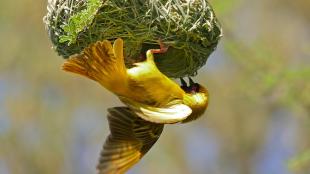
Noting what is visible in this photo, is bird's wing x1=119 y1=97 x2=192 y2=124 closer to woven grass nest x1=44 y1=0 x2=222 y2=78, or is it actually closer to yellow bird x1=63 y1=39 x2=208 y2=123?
yellow bird x1=63 y1=39 x2=208 y2=123

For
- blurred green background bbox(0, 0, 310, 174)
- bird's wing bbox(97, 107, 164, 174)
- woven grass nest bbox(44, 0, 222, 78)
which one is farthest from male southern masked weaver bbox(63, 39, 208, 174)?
blurred green background bbox(0, 0, 310, 174)

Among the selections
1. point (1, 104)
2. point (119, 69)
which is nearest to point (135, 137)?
point (119, 69)

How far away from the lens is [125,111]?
7.72 feet

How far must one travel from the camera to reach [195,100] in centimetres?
237

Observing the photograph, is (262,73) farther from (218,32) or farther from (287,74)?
(218,32)

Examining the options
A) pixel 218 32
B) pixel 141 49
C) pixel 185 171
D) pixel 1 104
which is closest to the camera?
pixel 141 49

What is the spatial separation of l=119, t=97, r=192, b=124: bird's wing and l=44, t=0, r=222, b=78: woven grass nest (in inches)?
8.4

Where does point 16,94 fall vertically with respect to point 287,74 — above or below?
below

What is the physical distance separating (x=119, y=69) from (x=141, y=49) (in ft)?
0.94

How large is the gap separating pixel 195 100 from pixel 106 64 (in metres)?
0.28

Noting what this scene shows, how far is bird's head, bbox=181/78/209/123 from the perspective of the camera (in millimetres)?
2359

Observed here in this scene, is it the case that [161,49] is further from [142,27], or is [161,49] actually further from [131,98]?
[131,98]

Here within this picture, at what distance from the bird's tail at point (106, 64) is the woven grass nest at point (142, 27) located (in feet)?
0.60

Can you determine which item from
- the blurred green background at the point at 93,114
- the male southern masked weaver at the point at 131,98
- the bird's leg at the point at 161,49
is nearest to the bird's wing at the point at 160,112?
the male southern masked weaver at the point at 131,98
